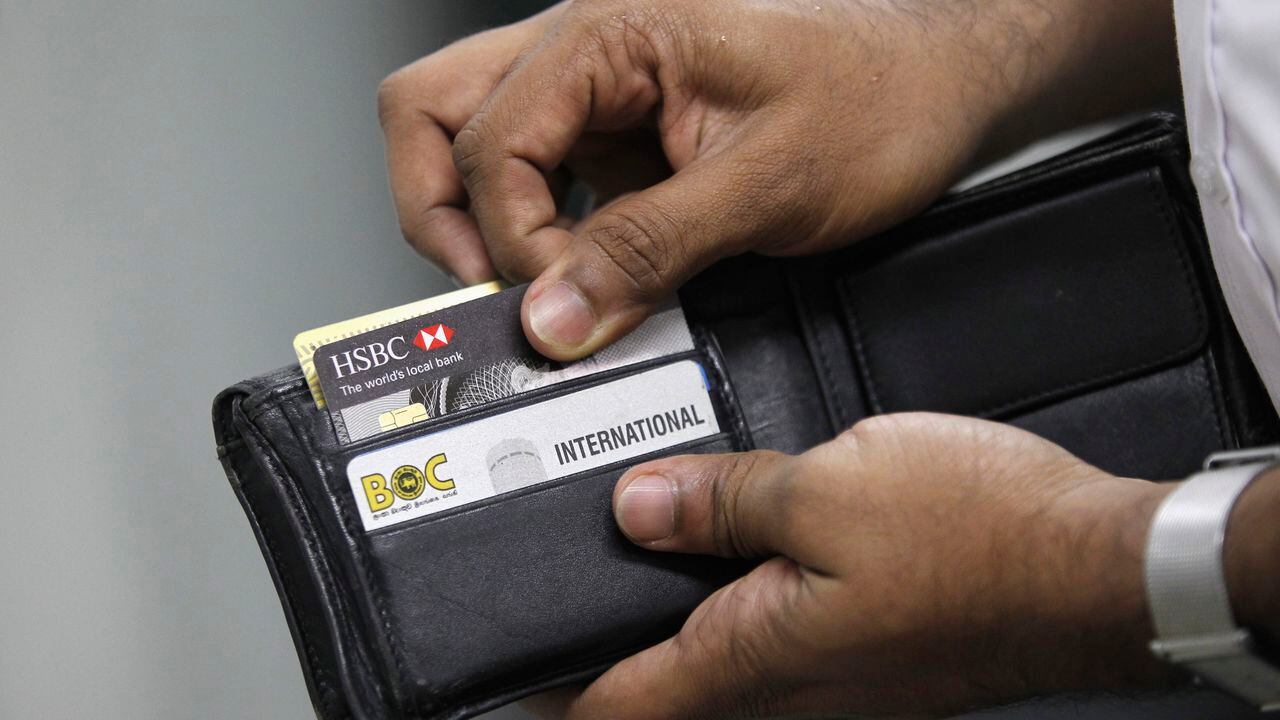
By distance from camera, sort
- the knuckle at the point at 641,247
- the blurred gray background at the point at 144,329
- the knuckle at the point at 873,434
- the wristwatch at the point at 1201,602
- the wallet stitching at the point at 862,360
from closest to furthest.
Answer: the wristwatch at the point at 1201,602 < the knuckle at the point at 873,434 < the knuckle at the point at 641,247 < the wallet stitching at the point at 862,360 < the blurred gray background at the point at 144,329

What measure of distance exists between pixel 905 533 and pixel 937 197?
438 mm

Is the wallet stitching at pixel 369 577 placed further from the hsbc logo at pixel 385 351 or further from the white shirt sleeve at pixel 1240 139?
the white shirt sleeve at pixel 1240 139

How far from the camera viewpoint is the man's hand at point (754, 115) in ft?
2.90

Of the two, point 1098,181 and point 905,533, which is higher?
point 1098,181

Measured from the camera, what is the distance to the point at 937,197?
1.02 meters

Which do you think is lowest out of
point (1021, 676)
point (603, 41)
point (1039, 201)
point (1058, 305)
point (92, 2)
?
point (1021, 676)

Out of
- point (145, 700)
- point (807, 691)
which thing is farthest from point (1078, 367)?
point (145, 700)

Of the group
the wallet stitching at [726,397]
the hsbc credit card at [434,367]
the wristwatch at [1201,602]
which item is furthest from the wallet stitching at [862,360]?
the wristwatch at [1201,602]

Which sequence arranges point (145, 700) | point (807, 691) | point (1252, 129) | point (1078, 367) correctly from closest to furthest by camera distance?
point (1252, 129)
point (807, 691)
point (1078, 367)
point (145, 700)

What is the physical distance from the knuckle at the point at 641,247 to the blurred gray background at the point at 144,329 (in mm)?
494

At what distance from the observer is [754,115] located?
97 centimetres

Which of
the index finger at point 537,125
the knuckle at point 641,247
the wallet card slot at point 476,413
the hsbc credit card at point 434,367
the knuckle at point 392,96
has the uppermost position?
the knuckle at point 392,96

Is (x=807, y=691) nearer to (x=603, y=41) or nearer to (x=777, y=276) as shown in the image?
(x=777, y=276)

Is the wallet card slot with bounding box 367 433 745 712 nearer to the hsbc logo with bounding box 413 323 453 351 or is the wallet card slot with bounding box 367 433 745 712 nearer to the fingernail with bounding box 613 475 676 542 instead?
Answer: the fingernail with bounding box 613 475 676 542
